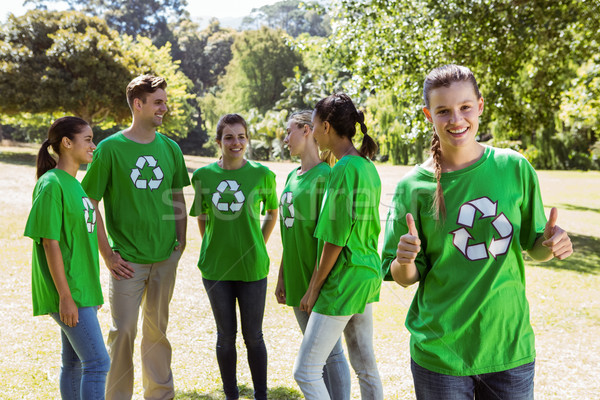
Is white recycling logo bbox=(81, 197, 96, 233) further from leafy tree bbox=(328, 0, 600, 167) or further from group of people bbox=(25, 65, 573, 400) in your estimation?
leafy tree bbox=(328, 0, 600, 167)

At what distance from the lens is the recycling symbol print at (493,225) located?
208 centimetres

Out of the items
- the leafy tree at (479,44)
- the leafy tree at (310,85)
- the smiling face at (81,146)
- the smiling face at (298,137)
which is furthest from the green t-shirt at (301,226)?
the leafy tree at (310,85)

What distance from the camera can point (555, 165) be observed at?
105 feet

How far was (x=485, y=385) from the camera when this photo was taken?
2104 mm

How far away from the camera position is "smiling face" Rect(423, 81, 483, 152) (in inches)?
85.2

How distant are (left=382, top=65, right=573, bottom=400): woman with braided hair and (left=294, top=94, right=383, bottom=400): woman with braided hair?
78cm

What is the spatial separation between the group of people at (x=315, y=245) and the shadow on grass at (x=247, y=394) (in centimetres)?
43

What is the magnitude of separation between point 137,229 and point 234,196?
67 cm

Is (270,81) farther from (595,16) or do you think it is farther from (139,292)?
(139,292)

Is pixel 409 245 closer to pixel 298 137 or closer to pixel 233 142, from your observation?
pixel 298 137

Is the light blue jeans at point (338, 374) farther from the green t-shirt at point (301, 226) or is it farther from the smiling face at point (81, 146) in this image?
the smiling face at point (81, 146)

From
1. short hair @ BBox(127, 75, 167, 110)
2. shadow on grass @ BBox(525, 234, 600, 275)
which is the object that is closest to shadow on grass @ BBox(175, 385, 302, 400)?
short hair @ BBox(127, 75, 167, 110)

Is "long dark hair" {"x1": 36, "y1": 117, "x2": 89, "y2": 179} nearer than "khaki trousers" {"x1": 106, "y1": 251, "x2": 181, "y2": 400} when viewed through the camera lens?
Yes

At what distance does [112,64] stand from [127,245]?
21351 millimetres
